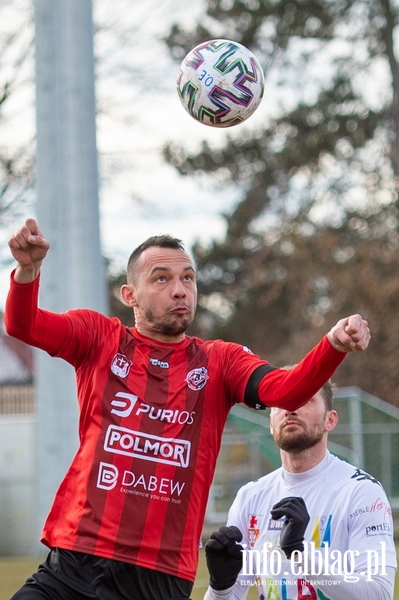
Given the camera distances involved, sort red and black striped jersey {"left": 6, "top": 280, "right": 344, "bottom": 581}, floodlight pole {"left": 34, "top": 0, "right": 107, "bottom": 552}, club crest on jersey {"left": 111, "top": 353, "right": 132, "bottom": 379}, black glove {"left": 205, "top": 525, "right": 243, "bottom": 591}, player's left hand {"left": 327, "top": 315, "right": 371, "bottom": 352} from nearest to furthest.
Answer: player's left hand {"left": 327, "top": 315, "right": 371, "bottom": 352} → red and black striped jersey {"left": 6, "top": 280, "right": 344, "bottom": 581} → club crest on jersey {"left": 111, "top": 353, "right": 132, "bottom": 379} → black glove {"left": 205, "top": 525, "right": 243, "bottom": 591} → floodlight pole {"left": 34, "top": 0, "right": 107, "bottom": 552}

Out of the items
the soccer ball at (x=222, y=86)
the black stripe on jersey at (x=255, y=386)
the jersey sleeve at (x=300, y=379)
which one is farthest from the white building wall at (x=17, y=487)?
the jersey sleeve at (x=300, y=379)

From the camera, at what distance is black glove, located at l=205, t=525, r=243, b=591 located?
13.2 ft

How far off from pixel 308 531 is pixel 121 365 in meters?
1.32

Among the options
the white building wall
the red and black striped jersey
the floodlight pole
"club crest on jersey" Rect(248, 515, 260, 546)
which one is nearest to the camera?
the red and black striped jersey

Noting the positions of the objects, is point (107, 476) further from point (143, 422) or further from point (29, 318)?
point (29, 318)

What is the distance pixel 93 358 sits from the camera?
3914mm

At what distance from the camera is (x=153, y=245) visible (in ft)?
13.4

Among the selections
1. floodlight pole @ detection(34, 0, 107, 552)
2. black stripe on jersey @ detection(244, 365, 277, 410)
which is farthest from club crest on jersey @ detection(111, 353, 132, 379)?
floodlight pole @ detection(34, 0, 107, 552)

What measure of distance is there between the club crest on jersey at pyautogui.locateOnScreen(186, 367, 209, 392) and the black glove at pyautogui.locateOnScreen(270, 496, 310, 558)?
2.01 ft

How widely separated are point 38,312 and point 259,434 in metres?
12.9

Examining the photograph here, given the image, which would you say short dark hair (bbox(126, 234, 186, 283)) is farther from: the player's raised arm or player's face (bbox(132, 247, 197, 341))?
the player's raised arm

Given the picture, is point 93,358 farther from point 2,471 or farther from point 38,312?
point 2,471

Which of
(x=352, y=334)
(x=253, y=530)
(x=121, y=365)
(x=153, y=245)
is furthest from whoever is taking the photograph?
(x=253, y=530)

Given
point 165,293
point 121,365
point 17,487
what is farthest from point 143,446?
point 17,487
